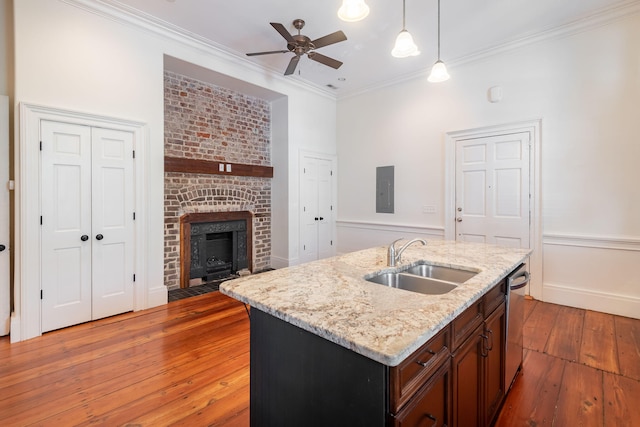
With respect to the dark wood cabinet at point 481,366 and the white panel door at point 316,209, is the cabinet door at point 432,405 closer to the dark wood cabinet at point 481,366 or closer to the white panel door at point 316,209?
the dark wood cabinet at point 481,366

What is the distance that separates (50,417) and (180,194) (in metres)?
2.99

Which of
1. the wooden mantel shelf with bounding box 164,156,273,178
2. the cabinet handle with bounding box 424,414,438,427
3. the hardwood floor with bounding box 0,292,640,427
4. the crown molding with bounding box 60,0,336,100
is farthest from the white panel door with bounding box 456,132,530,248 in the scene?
the cabinet handle with bounding box 424,414,438,427

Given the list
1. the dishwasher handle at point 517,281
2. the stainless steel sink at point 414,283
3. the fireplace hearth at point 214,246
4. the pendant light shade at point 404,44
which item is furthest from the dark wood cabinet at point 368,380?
the fireplace hearth at point 214,246

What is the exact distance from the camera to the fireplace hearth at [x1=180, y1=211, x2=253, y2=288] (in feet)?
14.6

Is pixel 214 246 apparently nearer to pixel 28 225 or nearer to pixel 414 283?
pixel 28 225

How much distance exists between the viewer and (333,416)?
1056 millimetres

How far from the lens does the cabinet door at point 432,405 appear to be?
3.25 ft

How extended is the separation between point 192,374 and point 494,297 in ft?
7.17

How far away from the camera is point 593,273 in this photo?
139 inches

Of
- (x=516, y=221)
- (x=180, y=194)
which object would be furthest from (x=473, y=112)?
(x=180, y=194)

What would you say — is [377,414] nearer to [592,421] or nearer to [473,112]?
[592,421]

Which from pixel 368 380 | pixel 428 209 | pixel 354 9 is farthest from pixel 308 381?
pixel 428 209

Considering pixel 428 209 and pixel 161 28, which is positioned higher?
pixel 161 28

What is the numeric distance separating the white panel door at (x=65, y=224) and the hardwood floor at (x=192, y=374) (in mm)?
243
